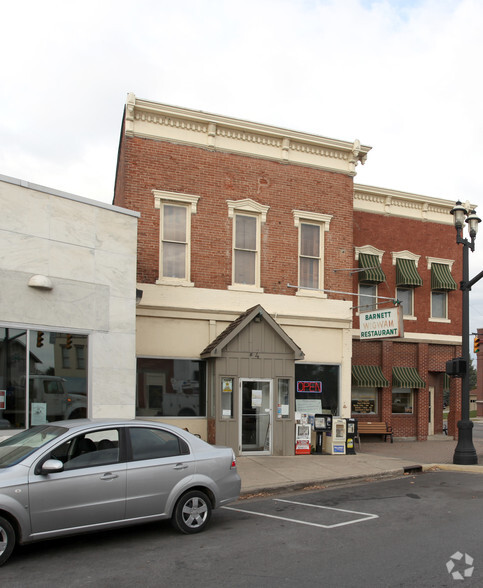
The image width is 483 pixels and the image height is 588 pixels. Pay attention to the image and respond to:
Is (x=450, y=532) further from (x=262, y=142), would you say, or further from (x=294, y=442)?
(x=262, y=142)

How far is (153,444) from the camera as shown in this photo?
25.1 ft

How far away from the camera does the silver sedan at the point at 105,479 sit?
21.2 ft

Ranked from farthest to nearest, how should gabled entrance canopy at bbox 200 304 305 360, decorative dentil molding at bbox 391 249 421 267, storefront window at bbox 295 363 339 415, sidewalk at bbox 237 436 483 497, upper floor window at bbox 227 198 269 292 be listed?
decorative dentil molding at bbox 391 249 421 267 → storefront window at bbox 295 363 339 415 → upper floor window at bbox 227 198 269 292 → gabled entrance canopy at bbox 200 304 305 360 → sidewalk at bbox 237 436 483 497

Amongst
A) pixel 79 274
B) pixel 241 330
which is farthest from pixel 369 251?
pixel 79 274

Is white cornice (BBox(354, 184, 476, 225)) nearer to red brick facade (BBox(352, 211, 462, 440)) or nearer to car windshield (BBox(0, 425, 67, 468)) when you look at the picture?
red brick facade (BBox(352, 211, 462, 440))

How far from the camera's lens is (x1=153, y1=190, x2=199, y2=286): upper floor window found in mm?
15828

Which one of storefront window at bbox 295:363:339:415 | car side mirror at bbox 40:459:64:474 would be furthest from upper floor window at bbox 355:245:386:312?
car side mirror at bbox 40:459:64:474

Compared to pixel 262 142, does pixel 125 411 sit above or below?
below

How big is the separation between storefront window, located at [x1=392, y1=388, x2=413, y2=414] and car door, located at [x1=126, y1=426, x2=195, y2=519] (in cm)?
1459

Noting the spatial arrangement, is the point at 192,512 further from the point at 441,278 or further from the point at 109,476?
the point at 441,278

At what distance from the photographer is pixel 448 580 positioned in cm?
589

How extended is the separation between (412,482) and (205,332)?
21.4 feet

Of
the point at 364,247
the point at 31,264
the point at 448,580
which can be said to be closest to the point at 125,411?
the point at 31,264

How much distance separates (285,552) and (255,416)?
8.80m
